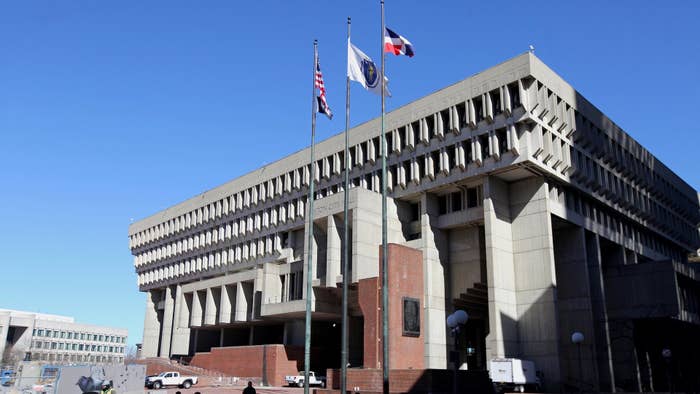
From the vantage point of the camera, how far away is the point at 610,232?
5962 centimetres

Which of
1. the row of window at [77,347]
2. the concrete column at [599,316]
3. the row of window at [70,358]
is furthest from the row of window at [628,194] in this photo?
the row of window at [77,347]

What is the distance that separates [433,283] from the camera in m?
54.2

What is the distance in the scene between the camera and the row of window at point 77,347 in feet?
484

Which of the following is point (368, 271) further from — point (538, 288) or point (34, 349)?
point (34, 349)

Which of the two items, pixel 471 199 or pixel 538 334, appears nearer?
pixel 538 334

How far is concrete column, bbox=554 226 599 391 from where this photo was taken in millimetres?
50000

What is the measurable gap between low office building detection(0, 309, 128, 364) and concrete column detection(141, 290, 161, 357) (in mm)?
44528

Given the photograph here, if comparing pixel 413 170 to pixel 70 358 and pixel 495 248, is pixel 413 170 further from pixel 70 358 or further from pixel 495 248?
pixel 70 358

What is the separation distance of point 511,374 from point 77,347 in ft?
475

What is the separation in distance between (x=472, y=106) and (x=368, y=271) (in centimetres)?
1657

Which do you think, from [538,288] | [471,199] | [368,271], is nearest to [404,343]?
[368,271]

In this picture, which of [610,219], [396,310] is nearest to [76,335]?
[396,310]

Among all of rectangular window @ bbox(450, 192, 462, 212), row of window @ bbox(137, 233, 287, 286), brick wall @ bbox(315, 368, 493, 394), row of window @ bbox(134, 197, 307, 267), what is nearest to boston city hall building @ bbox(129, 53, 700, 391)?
rectangular window @ bbox(450, 192, 462, 212)

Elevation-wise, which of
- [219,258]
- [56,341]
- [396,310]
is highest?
[219,258]
